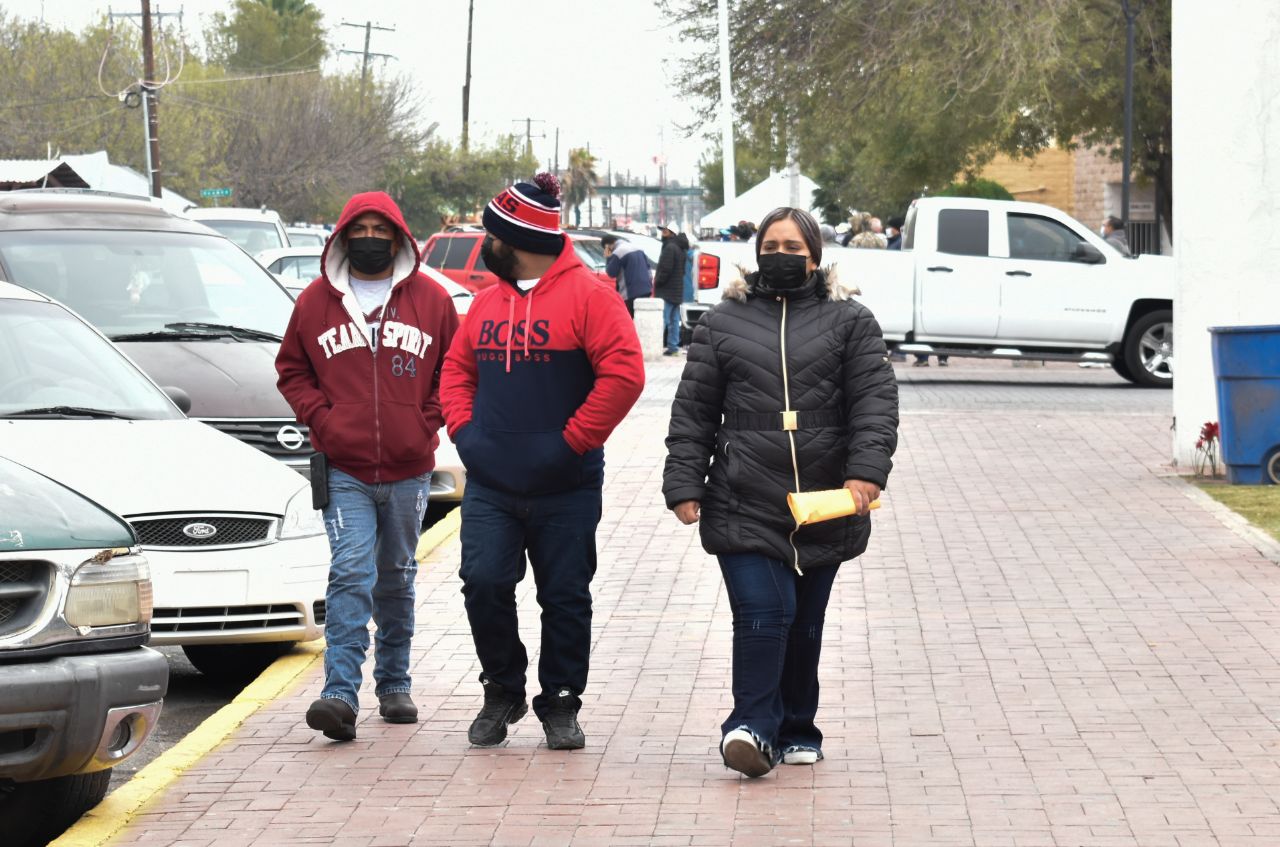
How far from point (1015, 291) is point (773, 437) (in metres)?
16.3

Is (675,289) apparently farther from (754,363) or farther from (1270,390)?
(754,363)

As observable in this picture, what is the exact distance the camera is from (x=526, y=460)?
20.7 feet

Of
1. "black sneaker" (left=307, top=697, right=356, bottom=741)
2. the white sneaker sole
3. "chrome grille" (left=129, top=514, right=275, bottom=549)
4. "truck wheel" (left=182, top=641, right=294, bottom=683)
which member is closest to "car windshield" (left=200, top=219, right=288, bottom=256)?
"truck wheel" (left=182, top=641, right=294, bottom=683)

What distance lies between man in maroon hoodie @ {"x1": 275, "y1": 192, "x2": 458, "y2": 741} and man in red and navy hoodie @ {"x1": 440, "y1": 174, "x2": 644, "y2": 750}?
1.09 ft

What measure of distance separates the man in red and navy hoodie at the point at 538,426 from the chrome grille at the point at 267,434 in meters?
4.18

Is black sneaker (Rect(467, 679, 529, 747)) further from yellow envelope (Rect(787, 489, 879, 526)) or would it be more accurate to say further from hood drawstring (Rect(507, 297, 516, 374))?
yellow envelope (Rect(787, 489, 879, 526))

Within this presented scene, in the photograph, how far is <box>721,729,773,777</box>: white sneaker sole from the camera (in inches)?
235

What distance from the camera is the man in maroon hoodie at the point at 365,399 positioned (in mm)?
6727

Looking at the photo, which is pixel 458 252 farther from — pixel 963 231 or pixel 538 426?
pixel 538 426

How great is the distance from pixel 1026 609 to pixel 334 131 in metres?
74.9

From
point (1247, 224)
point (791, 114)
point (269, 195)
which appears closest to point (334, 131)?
point (269, 195)

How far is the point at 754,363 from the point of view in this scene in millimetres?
6066

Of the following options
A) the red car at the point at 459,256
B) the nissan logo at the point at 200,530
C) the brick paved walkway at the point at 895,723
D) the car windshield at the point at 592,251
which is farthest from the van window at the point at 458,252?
the nissan logo at the point at 200,530

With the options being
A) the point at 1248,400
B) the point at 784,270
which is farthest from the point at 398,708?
the point at 1248,400
